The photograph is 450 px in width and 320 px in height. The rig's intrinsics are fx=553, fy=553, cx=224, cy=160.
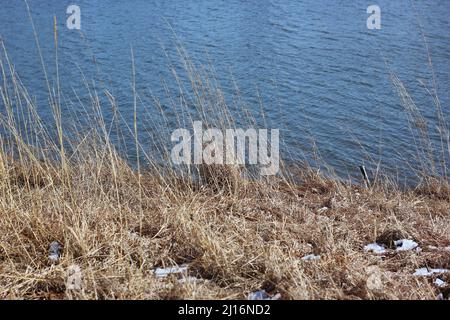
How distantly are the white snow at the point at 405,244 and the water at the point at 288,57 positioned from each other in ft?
8.07

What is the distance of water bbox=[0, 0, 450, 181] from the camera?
7.01 metres

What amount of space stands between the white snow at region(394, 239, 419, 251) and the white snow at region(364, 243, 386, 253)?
0.30 feet

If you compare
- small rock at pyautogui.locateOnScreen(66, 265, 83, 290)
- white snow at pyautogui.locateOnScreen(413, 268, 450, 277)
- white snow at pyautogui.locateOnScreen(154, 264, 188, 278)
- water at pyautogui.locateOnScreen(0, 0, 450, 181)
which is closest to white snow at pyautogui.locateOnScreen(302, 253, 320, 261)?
white snow at pyautogui.locateOnScreen(413, 268, 450, 277)

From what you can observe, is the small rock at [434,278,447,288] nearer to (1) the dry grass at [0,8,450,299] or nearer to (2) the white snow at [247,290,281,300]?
(1) the dry grass at [0,8,450,299]

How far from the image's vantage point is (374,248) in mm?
3354

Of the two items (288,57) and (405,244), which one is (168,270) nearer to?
(405,244)

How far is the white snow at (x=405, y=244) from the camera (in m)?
3.33

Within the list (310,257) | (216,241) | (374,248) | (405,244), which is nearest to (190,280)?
(216,241)

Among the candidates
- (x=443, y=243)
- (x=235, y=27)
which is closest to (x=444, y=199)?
(x=443, y=243)

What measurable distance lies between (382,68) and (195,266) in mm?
6575
